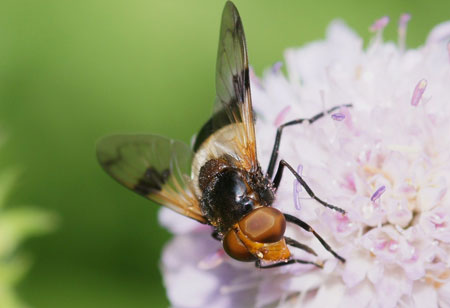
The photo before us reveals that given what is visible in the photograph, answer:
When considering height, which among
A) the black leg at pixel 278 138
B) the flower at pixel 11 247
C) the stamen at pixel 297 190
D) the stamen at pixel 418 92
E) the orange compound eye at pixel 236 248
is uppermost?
the stamen at pixel 418 92

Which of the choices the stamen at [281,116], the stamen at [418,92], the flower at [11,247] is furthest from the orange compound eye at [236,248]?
the flower at [11,247]

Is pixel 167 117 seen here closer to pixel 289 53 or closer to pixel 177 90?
pixel 177 90

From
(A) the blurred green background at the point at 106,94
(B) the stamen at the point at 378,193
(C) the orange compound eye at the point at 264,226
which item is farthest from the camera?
(A) the blurred green background at the point at 106,94

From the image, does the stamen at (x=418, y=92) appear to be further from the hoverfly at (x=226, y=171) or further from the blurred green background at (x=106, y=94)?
the blurred green background at (x=106, y=94)

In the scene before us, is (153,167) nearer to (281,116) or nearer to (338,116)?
(281,116)

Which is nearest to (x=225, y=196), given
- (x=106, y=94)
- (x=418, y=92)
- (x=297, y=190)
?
(x=297, y=190)

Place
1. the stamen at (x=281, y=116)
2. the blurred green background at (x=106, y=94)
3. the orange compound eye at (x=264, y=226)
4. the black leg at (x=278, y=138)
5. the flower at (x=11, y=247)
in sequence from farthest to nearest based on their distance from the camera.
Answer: the blurred green background at (x=106, y=94)
the flower at (x=11, y=247)
the stamen at (x=281, y=116)
the black leg at (x=278, y=138)
the orange compound eye at (x=264, y=226)

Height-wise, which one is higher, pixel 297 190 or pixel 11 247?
pixel 297 190
